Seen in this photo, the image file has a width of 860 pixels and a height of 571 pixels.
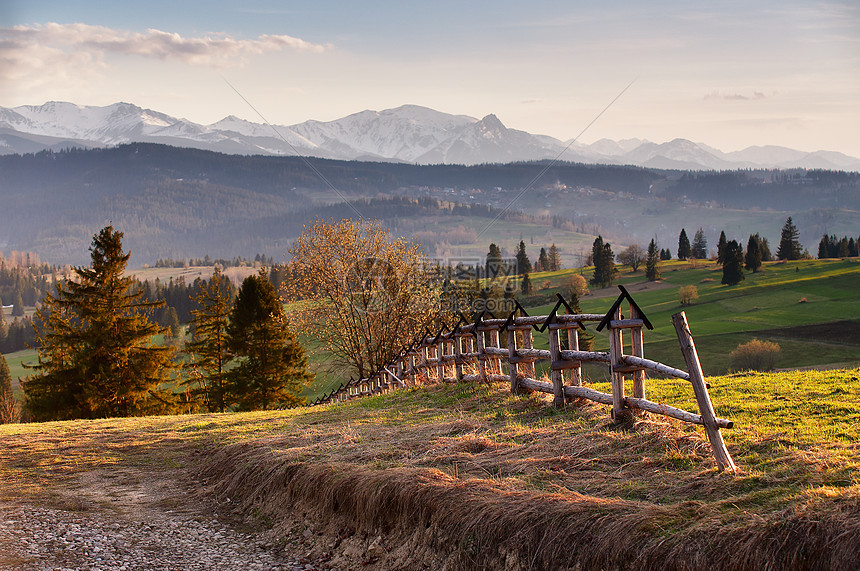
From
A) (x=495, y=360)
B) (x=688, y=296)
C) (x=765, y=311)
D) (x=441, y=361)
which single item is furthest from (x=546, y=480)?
(x=688, y=296)

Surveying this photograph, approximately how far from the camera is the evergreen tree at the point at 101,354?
38.4 m

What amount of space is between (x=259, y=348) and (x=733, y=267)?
93.7 m

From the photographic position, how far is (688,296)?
106m

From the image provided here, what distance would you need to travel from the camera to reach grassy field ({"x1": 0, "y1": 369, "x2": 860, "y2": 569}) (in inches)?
237

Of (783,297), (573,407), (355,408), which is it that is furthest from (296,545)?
(783,297)

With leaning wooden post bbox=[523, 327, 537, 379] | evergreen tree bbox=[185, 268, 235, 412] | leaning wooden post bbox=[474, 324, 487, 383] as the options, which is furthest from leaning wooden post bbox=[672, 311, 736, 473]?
evergreen tree bbox=[185, 268, 235, 412]

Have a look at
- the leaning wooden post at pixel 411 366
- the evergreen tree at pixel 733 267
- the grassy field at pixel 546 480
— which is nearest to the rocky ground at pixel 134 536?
the grassy field at pixel 546 480

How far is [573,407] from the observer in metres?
11.6

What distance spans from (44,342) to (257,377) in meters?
13.4

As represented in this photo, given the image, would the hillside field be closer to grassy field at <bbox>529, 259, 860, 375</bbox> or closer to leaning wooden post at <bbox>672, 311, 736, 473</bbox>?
grassy field at <bbox>529, 259, 860, 375</bbox>

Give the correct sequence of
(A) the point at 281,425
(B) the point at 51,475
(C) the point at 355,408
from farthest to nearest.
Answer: (C) the point at 355,408
(A) the point at 281,425
(B) the point at 51,475

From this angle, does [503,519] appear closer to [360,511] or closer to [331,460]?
[360,511]

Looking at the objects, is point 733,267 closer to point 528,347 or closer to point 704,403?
point 528,347

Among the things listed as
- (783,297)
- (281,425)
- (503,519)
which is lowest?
(783,297)
